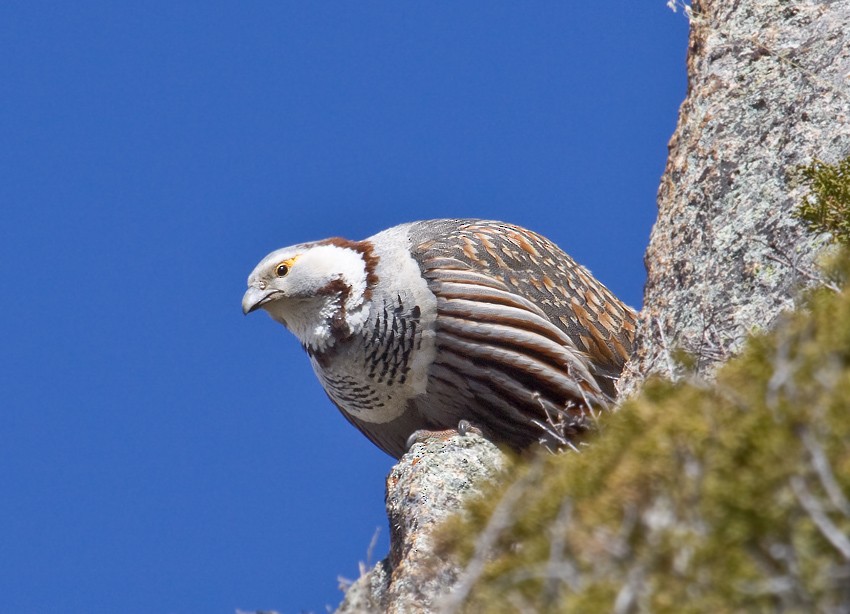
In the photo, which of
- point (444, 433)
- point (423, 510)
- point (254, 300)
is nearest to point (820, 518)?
point (423, 510)

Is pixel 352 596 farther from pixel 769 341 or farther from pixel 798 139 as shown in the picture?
pixel 798 139

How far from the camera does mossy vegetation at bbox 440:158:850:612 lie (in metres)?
3.43

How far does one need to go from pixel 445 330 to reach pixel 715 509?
545cm

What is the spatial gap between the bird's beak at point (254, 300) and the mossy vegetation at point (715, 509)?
5.32m

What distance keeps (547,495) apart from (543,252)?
560 centimetres

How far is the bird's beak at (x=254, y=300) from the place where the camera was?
9.52 meters

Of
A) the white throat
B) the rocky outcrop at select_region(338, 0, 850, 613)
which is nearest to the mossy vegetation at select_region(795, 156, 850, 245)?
the rocky outcrop at select_region(338, 0, 850, 613)

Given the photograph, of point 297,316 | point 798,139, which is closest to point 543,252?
point 297,316

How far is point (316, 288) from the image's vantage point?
9.38m

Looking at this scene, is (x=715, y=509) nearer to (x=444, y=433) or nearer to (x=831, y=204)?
(x=831, y=204)

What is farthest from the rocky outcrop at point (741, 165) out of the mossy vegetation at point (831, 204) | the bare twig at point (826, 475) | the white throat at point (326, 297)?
the bare twig at point (826, 475)

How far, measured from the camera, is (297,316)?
9594 millimetres

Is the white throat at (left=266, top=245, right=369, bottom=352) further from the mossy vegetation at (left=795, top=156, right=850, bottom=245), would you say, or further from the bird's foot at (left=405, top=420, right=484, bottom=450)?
the mossy vegetation at (left=795, top=156, right=850, bottom=245)

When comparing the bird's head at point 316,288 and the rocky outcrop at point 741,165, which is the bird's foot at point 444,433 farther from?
the rocky outcrop at point 741,165
